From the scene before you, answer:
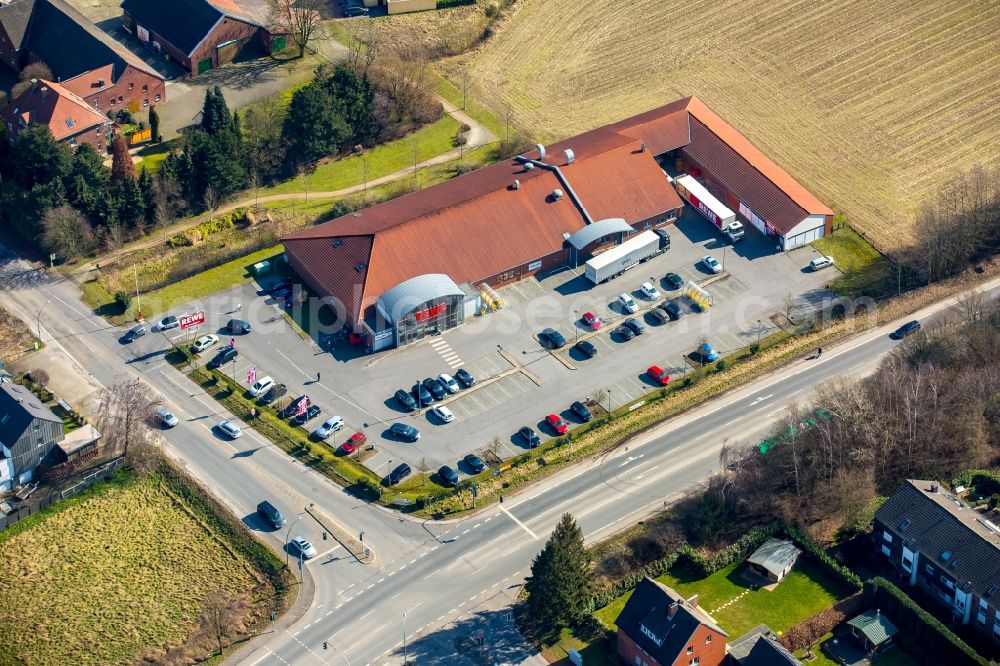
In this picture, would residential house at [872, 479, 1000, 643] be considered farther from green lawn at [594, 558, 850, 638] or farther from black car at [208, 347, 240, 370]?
black car at [208, 347, 240, 370]

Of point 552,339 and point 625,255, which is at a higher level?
point 625,255

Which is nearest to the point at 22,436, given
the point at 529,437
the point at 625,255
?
the point at 529,437

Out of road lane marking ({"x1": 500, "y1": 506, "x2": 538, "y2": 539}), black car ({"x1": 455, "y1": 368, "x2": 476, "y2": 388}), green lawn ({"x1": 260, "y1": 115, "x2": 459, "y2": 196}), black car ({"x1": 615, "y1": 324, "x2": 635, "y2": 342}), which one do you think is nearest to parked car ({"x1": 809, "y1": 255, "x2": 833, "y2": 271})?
black car ({"x1": 615, "y1": 324, "x2": 635, "y2": 342})

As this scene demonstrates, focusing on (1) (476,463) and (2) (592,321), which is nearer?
(1) (476,463)

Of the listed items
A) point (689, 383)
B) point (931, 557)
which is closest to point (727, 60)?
point (689, 383)

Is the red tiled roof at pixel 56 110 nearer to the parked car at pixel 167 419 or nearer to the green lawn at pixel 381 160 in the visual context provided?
the green lawn at pixel 381 160

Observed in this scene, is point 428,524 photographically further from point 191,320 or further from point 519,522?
point 191,320
